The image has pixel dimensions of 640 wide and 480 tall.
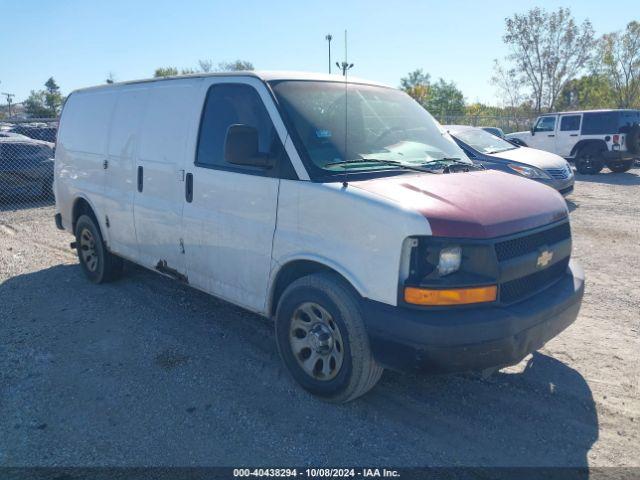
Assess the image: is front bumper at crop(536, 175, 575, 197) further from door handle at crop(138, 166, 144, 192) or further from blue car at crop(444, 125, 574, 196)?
door handle at crop(138, 166, 144, 192)

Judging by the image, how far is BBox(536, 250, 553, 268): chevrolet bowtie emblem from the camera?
10.8 ft

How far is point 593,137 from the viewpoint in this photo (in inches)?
634

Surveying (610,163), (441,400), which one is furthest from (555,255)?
(610,163)

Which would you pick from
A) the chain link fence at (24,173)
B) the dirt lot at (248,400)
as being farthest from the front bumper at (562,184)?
the chain link fence at (24,173)

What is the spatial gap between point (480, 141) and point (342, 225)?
29.1ft

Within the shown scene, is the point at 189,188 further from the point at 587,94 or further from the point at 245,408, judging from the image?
the point at 587,94

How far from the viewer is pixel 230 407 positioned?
3.49 metres

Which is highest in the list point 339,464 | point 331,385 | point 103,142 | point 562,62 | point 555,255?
point 562,62

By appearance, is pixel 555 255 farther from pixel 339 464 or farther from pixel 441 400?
pixel 339 464

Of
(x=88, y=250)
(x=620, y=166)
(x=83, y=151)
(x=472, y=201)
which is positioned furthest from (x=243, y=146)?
(x=620, y=166)

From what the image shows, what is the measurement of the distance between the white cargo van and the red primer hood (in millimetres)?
13

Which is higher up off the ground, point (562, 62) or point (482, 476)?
point (562, 62)

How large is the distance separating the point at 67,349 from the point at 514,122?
2965cm

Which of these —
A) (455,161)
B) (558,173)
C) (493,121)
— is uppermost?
(493,121)
